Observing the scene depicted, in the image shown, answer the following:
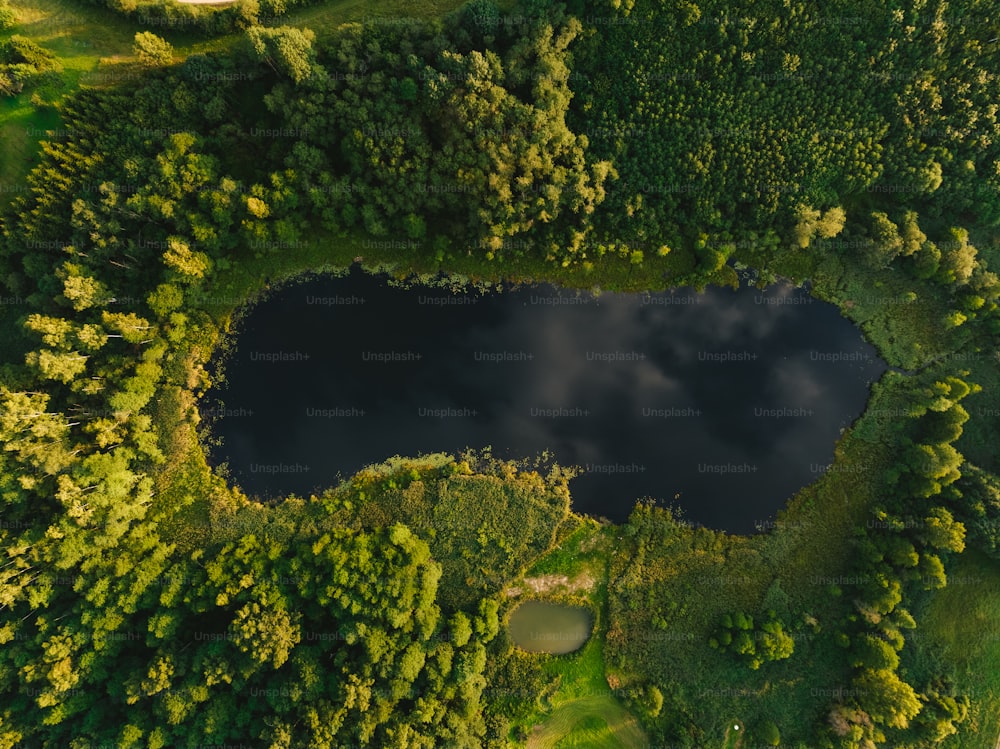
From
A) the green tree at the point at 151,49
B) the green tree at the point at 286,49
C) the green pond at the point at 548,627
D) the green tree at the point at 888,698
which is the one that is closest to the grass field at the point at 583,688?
the green pond at the point at 548,627

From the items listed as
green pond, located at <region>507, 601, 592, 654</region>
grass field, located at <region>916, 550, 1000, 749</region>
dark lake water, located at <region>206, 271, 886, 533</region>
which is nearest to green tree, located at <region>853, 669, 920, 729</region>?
grass field, located at <region>916, 550, 1000, 749</region>

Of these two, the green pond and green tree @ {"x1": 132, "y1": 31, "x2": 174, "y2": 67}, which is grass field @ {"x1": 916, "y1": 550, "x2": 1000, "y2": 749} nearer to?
the green pond

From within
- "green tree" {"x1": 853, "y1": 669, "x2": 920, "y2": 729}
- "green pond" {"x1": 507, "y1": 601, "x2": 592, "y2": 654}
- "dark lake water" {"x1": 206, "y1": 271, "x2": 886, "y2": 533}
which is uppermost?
"dark lake water" {"x1": 206, "y1": 271, "x2": 886, "y2": 533}

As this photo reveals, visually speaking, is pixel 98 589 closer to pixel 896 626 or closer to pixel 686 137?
pixel 686 137

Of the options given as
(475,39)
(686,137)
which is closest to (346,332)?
(475,39)

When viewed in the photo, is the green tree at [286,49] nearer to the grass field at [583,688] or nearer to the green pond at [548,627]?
the grass field at [583,688]

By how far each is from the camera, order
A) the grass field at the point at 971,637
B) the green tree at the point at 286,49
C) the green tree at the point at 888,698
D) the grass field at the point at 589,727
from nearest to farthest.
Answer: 1. the green tree at the point at 286,49
2. the green tree at the point at 888,698
3. the grass field at the point at 971,637
4. the grass field at the point at 589,727
